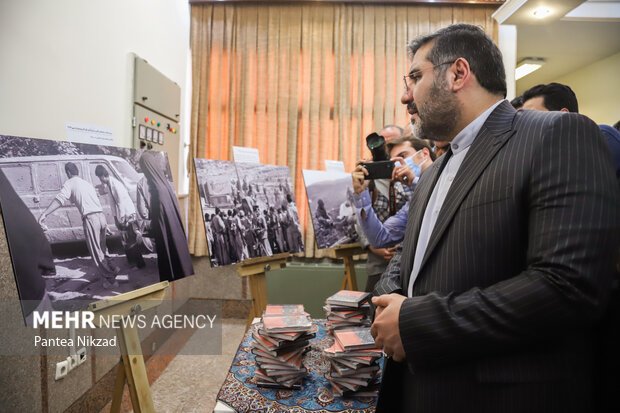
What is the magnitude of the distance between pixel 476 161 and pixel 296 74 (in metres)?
3.44

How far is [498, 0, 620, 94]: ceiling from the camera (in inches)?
133

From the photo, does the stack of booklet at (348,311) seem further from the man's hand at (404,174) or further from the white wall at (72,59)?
the white wall at (72,59)

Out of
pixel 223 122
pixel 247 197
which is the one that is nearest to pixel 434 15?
pixel 223 122

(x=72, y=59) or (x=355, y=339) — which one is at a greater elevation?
(x=72, y=59)

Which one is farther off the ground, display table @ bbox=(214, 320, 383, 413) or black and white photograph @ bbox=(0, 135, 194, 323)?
black and white photograph @ bbox=(0, 135, 194, 323)

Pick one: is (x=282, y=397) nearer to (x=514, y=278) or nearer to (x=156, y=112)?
(x=514, y=278)

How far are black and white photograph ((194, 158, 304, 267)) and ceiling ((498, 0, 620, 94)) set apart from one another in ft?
8.90

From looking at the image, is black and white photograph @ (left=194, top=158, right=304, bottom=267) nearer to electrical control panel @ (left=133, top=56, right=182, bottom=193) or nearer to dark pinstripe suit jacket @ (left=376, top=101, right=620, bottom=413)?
electrical control panel @ (left=133, top=56, right=182, bottom=193)

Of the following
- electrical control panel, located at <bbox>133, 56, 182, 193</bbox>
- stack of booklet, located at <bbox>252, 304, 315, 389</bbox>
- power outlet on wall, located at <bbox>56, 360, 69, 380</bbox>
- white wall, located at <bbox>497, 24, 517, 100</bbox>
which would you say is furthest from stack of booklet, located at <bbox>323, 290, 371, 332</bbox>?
white wall, located at <bbox>497, 24, 517, 100</bbox>

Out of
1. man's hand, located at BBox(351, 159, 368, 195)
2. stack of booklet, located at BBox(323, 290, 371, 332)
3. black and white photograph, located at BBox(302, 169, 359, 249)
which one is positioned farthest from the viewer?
black and white photograph, located at BBox(302, 169, 359, 249)

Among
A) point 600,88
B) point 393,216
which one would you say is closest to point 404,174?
point 393,216

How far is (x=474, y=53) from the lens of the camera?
967 mm

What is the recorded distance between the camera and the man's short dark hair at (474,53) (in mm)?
962

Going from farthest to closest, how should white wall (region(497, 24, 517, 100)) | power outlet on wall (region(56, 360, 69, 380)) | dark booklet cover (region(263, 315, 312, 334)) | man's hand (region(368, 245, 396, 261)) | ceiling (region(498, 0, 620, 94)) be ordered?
1. white wall (region(497, 24, 517, 100))
2. ceiling (region(498, 0, 620, 94))
3. man's hand (region(368, 245, 396, 261))
4. power outlet on wall (region(56, 360, 69, 380))
5. dark booklet cover (region(263, 315, 312, 334))
